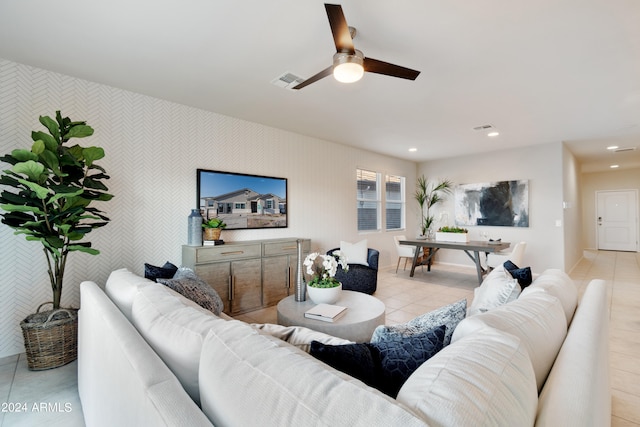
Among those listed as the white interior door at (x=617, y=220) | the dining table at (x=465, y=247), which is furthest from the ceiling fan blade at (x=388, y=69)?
the white interior door at (x=617, y=220)

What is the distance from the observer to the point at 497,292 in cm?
178

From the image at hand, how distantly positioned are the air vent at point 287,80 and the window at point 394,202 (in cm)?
412

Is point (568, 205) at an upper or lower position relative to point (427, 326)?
upper

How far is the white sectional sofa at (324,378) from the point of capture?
0.57m

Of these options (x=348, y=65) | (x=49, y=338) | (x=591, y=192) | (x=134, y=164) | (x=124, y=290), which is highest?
(x=348, y=65)

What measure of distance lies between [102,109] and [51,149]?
3.13 ft

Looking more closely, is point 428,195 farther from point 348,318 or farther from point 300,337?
point 300,337

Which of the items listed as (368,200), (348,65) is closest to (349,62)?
(348,65)

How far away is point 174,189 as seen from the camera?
348 cm

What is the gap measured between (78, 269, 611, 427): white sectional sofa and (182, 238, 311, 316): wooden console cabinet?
2.06 m

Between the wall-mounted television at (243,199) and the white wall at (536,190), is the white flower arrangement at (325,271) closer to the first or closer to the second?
the wall-mounted television at (243,199)

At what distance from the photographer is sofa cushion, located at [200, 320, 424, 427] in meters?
0.54

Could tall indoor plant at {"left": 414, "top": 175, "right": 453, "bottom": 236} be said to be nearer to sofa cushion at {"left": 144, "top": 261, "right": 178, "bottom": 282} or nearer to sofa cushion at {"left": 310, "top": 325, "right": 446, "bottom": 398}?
sofa cushion at {"left": 144, "top": 261, "right": 178, "bottom": 282}

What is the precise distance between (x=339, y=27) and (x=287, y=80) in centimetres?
121
